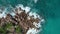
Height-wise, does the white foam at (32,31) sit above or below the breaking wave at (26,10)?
below

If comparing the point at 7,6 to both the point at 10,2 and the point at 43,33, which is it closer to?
the point at 10,2

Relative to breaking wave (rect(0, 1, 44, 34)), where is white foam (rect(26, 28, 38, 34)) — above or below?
below

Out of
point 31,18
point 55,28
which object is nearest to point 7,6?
point 31,18

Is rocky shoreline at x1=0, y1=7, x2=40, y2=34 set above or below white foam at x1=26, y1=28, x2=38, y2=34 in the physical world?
above

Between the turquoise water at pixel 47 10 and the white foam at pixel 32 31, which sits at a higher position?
the turquoise water at pixel 47 10

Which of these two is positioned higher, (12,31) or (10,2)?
(10,2)

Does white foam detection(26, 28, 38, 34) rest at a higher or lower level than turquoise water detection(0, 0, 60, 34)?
lower

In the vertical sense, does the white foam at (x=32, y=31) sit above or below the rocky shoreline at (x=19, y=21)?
below

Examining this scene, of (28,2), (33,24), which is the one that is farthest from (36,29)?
(28,2)

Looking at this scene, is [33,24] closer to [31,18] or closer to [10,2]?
[31,18]
